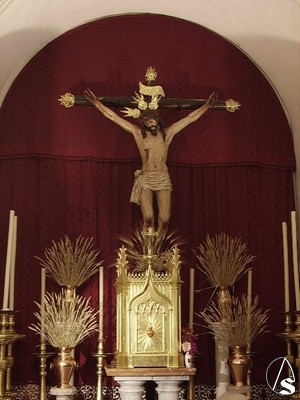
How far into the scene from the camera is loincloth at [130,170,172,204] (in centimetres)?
671

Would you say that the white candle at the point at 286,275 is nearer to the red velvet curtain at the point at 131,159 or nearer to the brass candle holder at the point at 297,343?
the brass candle holder at the point at 297,343

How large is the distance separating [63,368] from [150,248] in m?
1.09

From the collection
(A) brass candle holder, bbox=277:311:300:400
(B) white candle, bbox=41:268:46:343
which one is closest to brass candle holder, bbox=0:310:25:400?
(B) white candle, bbox=41:268:46:343

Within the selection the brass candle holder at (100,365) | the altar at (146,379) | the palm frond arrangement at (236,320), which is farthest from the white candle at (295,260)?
the brass candle holder at (100,365)

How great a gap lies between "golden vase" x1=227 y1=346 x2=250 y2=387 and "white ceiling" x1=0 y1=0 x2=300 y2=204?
171 centimetres

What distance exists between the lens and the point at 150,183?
6711 mm

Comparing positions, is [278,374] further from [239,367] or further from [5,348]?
[5,348]

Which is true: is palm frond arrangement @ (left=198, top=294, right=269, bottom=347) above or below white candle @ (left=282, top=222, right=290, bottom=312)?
below

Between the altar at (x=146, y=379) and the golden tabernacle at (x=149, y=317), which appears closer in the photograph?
the altar at (x=146, y=379)

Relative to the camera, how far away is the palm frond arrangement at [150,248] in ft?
21.0

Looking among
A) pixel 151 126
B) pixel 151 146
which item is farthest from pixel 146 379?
pixel 151 126

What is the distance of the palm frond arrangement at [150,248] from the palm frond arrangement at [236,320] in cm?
58

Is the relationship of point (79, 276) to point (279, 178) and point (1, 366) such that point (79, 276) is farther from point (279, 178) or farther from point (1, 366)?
point (279, 178)

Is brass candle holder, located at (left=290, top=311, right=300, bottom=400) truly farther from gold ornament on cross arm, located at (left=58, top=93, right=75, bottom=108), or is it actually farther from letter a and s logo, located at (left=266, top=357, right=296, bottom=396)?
gold ornament on cross arm, located at (left=58, top=93, right=75, bottom=108)
